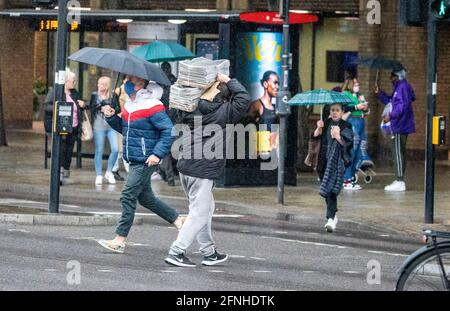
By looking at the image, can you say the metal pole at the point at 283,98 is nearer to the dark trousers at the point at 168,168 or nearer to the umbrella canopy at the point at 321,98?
the umbrella canopy at the point at 321,98

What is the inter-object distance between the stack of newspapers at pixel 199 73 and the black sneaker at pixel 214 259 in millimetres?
1571

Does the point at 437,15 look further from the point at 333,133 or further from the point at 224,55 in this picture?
the point at 224,55

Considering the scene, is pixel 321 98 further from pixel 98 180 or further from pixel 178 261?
pixel 178 261

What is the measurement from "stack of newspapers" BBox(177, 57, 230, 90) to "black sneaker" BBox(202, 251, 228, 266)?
1571 millimetres

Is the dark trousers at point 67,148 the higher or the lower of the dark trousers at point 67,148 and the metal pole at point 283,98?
the lower

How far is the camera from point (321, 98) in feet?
61.2

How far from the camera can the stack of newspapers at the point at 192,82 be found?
42.7ft

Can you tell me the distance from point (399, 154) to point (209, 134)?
973 centimetres

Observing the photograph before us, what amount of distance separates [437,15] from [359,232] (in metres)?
2.76

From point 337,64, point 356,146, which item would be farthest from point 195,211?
point 337,64

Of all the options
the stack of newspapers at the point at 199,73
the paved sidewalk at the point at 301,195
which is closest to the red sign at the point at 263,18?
the paved sidewalk at the point at 301,195

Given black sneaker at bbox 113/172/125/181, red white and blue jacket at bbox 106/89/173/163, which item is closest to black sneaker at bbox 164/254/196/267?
red white and blue jacket at bbox 106/89/173/163

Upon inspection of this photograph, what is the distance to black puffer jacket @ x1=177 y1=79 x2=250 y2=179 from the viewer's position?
42.4 ft
